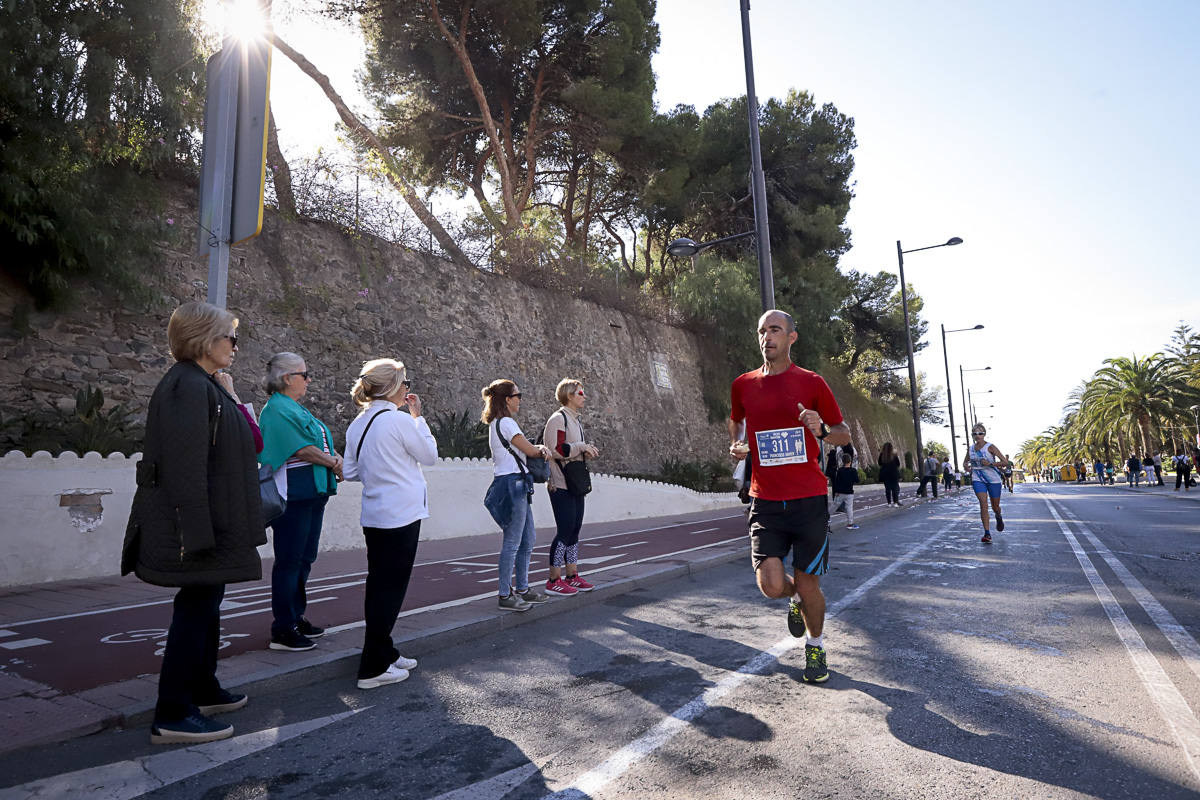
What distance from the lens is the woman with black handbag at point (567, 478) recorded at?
6191mm

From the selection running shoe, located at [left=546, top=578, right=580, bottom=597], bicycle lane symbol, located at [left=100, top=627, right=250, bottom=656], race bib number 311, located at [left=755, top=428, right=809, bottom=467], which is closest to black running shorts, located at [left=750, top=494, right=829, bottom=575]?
race bib number 311, located at [left=755, top=428, right=809, bottom=467]

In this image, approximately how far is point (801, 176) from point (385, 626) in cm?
3037

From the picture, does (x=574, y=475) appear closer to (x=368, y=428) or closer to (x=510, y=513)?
(x=510, y=513)

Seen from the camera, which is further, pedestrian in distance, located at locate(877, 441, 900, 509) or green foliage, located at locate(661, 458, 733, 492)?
green foliage, located at locate(661, 458, 733, 492)

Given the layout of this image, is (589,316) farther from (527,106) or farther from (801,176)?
(801,176)

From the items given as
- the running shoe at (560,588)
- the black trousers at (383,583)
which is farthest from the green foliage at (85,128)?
the running shoe at (560,588)

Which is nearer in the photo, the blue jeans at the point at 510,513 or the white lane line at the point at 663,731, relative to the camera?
the white lane line at the point at 663,731

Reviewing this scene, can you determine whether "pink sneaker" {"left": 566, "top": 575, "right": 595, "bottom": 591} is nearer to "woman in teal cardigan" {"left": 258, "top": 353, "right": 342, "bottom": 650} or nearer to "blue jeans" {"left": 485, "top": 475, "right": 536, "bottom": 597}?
"blue jeans" {"left": 485, "top": 475, "right": 536, "bottom": 597}

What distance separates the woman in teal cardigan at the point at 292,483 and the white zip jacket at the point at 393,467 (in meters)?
0.60

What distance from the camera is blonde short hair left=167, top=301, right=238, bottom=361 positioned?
3.36 metres

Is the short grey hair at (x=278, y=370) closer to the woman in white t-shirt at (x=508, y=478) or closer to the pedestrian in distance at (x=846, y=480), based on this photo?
the woman in white t-shirt at (x=508, y=478)

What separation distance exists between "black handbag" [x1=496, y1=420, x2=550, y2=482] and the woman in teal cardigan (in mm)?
1314

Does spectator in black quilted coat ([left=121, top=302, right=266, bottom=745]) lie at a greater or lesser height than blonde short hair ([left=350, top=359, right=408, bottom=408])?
lesser

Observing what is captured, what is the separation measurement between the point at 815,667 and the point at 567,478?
2.93m
